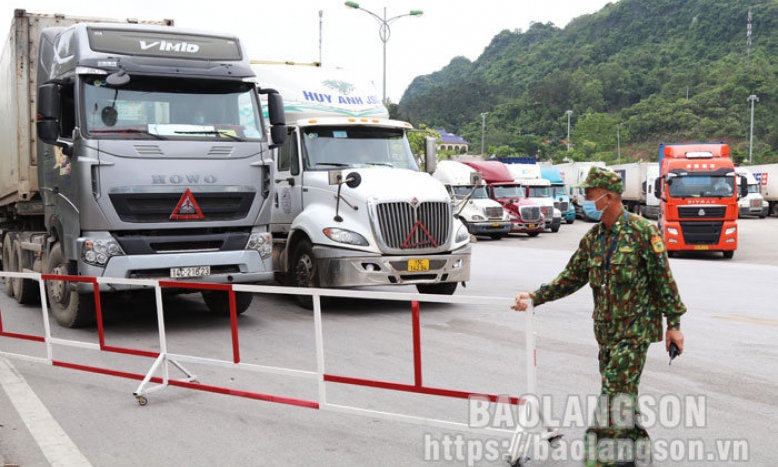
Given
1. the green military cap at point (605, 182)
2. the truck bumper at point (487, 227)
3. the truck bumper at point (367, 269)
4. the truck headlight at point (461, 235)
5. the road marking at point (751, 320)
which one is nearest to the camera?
the green military cap at point (605, 182)

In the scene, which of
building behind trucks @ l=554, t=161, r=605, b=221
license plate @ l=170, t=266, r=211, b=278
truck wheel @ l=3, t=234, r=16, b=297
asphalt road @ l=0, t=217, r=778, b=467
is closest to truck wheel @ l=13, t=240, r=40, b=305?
truck wheel @ l=3, t=234, r=16, b=297

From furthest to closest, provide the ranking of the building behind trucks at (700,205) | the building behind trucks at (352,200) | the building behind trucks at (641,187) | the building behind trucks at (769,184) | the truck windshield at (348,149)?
the building behind trucks at (769,184)
the building behind trucks at (641,187)
the building behind trucks at (700,205)
the truck windshield at (348,149)
the building behind trucks at (352,200)

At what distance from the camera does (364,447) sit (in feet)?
18.0

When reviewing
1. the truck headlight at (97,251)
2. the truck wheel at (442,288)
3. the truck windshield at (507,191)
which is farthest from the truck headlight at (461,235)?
the truck windshield at (507,191)

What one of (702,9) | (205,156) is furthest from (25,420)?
(702,9)

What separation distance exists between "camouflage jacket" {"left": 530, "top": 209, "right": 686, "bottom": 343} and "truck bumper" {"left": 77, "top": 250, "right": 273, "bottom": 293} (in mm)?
5746

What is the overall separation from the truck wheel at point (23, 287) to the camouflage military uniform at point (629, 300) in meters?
9.94

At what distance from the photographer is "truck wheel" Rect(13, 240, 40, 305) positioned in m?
12.3

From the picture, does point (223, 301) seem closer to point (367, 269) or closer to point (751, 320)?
point (367, 269)

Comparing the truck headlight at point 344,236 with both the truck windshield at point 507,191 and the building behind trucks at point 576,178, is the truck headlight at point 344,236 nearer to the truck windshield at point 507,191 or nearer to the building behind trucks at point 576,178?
the truck windshield at point 507,191

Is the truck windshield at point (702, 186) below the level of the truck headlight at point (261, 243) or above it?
above

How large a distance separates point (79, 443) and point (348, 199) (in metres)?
6.27

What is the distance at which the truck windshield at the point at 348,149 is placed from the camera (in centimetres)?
1217

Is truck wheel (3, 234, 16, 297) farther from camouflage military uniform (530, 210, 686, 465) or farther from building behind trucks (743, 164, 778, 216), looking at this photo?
building behind trucks (743, 164, 778, 216)
